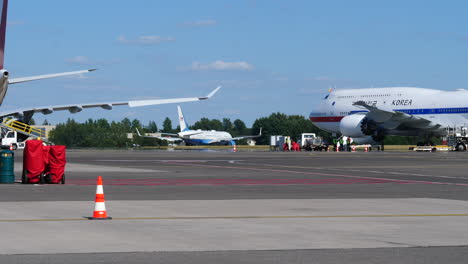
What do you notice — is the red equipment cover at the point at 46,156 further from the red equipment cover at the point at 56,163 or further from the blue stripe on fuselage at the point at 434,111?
the blue stripe on fuselage at the point at 434,111

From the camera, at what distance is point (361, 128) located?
286 feet

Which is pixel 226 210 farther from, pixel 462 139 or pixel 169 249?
pixel 462 139

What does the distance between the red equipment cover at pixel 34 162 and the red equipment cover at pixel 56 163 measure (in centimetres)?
26

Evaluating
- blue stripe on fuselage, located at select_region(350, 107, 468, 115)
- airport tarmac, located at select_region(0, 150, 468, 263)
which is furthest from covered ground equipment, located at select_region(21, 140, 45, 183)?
blue stripe on fuselage, located at select_region(350, 107, 468, 115)

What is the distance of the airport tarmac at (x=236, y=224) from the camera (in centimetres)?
1052

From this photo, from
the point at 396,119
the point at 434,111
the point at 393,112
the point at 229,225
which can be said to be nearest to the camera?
the point at 229,225

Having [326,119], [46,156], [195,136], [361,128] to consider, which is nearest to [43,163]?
[46,156]

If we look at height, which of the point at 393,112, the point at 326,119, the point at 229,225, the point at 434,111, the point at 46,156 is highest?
the point at 434,111

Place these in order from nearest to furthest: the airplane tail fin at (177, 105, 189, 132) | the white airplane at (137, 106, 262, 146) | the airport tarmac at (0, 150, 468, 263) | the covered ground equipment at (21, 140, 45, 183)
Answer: the airport tarmac at (0, 150, 468, 263), the covered ground equipment at (21, 140, 45, 183), the white airplane at (137, 106, 262, 146), the airplane tail fin at (177, 105, 189, 132)

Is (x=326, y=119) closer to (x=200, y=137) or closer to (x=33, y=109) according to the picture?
(x=33, y=109)

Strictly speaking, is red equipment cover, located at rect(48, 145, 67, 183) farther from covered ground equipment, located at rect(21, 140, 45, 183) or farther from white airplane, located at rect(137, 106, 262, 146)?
white airplane, located at rect(137, 106, 262, 146)

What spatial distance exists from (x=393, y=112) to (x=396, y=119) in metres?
2.62

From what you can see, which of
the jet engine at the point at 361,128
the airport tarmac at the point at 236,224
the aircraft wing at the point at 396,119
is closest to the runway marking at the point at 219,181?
the airport tarmac at the point at 236,224

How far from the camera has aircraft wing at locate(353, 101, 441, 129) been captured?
81750mm
